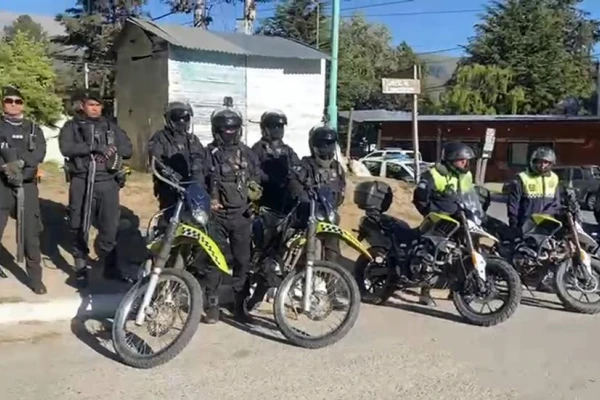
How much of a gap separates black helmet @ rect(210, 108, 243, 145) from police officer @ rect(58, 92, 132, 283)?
1.30 meters

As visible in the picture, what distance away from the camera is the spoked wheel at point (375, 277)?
→ 7.79m

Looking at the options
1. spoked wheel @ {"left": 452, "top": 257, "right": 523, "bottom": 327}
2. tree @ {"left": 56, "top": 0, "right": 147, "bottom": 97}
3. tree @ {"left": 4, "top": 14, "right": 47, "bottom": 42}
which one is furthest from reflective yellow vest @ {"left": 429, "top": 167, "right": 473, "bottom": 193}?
tree @ {"left": 56, "top": 0, "right": 147, "bottom": 97}

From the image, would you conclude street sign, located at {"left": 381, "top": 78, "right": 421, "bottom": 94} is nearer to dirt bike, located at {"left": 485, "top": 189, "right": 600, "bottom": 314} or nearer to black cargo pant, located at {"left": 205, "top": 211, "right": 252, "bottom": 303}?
dirt bike, located at {"left": 485, "top": 189, "right": 600, "bottom": 314}

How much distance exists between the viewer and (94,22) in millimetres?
34562

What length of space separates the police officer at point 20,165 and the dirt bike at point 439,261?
118 inches

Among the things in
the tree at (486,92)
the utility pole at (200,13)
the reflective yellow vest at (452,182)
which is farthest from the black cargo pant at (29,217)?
the tree at (486,92)

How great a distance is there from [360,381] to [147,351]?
1.48m

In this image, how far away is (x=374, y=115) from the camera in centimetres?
4697

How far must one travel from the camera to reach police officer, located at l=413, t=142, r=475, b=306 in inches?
294

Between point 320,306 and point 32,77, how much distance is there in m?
14.0

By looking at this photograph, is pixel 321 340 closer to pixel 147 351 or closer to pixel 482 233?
pixel 147 351

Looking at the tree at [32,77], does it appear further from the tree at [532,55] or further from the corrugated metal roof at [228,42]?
the tree at [532,55]

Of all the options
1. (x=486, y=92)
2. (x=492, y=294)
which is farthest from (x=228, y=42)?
(x=486, y=92)

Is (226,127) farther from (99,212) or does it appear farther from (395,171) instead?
(395,171)
